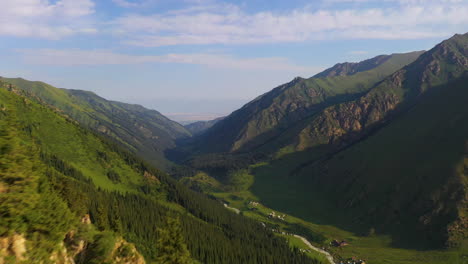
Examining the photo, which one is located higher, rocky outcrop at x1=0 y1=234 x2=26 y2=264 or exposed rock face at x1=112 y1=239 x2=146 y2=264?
rocky outcrop at x1=0 y1=234 x2=26 y2=264

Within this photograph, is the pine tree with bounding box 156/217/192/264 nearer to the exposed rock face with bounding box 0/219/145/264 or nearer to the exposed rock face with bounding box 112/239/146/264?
the exposed rock face with bounding box 112/239/146/264

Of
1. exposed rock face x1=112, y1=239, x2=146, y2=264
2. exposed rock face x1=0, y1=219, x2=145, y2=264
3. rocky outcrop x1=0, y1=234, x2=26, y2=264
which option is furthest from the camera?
exposed rock face x1=112, y1=239, x2=146, y2=264

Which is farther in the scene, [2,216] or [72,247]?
[72,247]

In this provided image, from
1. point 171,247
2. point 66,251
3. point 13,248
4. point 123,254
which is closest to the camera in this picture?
point 13,248

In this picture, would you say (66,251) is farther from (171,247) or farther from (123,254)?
(171,247)

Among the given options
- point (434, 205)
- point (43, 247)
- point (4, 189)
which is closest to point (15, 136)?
point (4, 189)

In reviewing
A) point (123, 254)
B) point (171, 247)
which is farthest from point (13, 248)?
point (171, 247)

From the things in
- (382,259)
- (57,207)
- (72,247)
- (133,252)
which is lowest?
(382,259)

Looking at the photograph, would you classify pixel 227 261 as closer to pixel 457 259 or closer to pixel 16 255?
pixel 16 255

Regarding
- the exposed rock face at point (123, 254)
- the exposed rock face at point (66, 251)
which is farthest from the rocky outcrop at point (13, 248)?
the exposed rock face at point (123, 254)

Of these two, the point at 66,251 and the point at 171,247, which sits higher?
the point at 66,251

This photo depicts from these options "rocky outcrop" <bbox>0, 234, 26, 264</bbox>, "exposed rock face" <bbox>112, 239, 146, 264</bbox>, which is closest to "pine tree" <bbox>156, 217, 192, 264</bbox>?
"exposed rock face" <bbox>112, 239, 146, 264</bbox>
